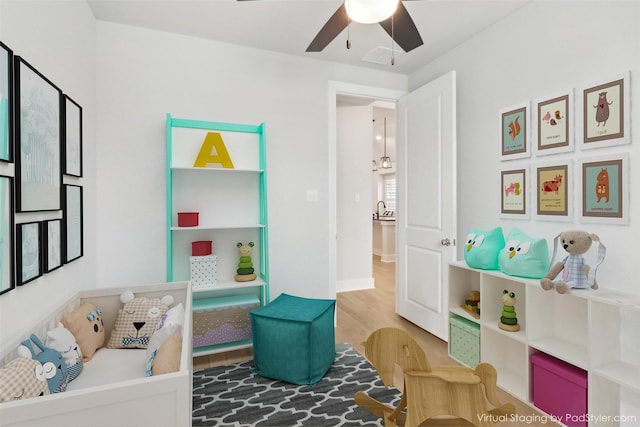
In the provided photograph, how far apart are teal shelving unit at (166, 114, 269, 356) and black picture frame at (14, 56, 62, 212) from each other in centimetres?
76

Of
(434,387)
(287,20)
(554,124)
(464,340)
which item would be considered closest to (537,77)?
(554,124)

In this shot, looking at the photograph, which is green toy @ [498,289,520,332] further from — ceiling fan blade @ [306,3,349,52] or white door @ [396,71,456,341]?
ceiling fan blade @ [306,3,349,52]

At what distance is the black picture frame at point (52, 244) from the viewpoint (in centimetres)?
156

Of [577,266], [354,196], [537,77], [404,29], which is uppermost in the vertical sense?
[404,29]

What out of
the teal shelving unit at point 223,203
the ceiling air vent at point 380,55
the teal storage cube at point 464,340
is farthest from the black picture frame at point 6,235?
the teal storage cube at point 464,340

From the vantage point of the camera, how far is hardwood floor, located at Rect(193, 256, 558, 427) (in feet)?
6.09

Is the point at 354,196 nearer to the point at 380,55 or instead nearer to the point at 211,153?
the point at 380,55

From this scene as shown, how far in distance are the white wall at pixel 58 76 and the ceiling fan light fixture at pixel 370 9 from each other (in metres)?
1.40

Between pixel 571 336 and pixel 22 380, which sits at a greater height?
pixel 22 380

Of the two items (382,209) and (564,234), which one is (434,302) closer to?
(564,234)

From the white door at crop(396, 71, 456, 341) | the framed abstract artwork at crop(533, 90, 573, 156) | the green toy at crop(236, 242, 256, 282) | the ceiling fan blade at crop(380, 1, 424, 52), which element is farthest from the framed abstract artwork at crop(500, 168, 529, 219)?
the green toy at crop(236, 242, 256, 282)

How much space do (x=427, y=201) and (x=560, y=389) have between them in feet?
5.31

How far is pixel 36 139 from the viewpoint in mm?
1493

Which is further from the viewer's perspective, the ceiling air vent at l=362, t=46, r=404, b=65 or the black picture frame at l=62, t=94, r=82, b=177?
the ceiling air vent at l=362, t=46, r=404, b=65
